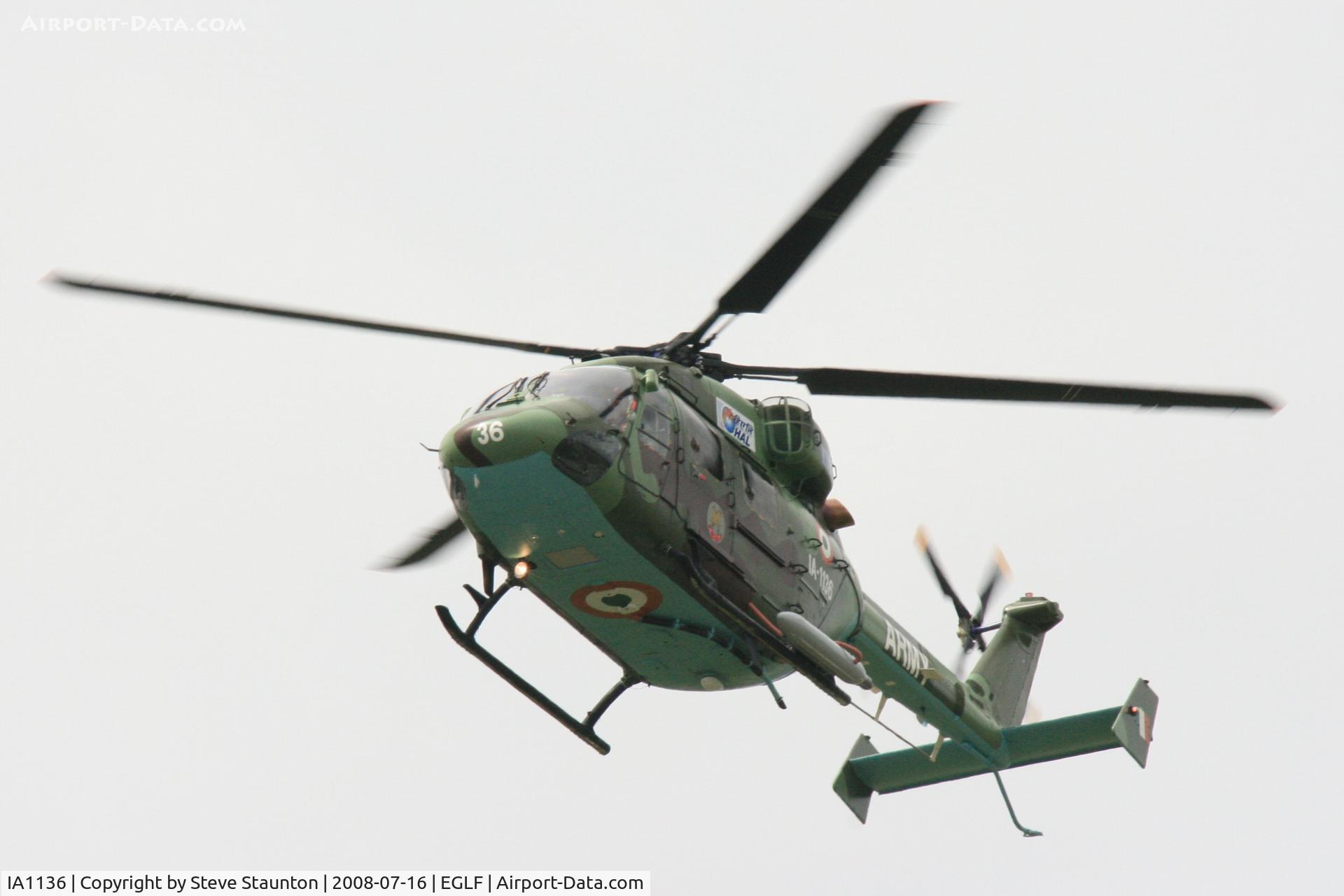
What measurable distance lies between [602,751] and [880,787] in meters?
5.43

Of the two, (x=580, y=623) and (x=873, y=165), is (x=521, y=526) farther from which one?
(x=873, y=165)

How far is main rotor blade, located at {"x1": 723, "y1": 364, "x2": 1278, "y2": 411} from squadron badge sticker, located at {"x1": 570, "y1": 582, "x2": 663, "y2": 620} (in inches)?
112

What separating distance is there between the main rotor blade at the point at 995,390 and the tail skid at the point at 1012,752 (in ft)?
14.6

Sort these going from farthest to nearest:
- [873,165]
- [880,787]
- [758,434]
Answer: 1. [880,787]
2. [758,434]
3. [873,165]

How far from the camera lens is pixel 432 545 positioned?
672 inches

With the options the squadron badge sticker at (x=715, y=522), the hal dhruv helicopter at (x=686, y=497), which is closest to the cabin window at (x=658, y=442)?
the hal dhruv helicopter at (x=686, y=497)

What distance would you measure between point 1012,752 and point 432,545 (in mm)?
7547

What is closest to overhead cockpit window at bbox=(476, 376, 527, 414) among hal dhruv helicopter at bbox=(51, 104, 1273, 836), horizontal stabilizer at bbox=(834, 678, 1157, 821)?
hal dhruv helicopter at bbox=(51, 104, 1273, 836)

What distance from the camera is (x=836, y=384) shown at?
52.3ft

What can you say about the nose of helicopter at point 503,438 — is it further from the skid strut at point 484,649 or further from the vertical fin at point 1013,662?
the vertical fin at point 1013,662

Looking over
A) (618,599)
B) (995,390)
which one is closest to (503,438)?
(618,599)

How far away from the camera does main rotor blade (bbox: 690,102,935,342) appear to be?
493 inches

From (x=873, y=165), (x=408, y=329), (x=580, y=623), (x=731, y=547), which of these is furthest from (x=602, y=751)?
(x=873, y=165)

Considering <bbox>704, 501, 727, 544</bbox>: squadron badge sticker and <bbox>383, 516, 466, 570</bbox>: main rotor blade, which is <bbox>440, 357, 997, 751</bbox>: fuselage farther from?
<bbox>383, 516, 466, 570</bbox>: main rotor blade
